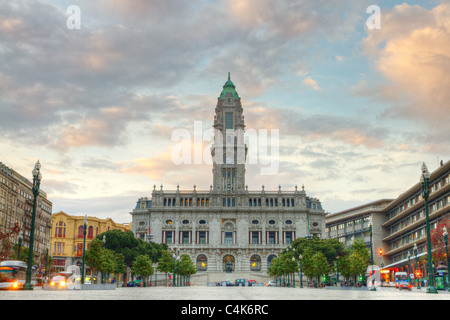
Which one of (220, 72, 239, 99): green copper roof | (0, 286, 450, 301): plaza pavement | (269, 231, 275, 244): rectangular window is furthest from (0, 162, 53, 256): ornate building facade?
(0, 286, 450, 301): plaza pavement

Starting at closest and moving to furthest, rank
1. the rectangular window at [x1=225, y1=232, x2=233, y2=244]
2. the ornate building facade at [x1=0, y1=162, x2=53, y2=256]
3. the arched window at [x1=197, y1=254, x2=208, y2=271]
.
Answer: the ornate building facade at [x1=0, y1=162, x2=53, y2=256] → the arched window at [x1=197, y1=254, x2=208, y2=271] → the rectangular window at [x1=225, y1=232, x2=233, y2=244]

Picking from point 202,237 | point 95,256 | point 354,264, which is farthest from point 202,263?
point 95,256

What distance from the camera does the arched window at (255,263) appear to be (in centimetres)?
13375

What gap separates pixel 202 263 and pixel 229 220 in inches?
541

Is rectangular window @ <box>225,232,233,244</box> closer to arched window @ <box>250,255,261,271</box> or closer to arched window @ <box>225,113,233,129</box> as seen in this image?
arched window @ <box>250,255,261,271</box>

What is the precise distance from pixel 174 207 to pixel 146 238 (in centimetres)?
1137

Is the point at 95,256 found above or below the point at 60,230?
below

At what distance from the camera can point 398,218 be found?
119875 mm

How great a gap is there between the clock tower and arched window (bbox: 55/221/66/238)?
4281 centimetres

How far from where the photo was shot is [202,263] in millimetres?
134125

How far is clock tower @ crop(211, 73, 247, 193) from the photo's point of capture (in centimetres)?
14125

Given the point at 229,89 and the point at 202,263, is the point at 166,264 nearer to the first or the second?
the point at 202,263

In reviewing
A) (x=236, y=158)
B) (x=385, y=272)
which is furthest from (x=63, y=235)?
(x=385, y=272)
